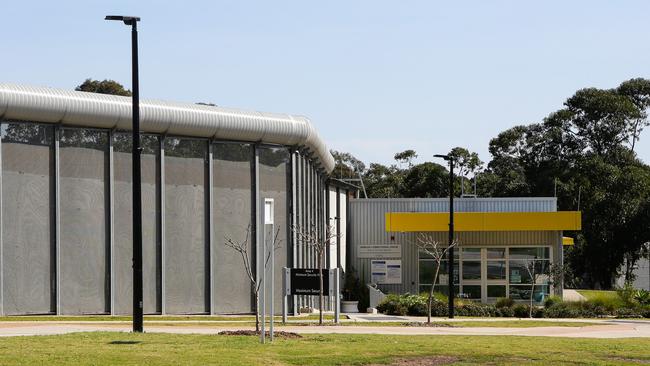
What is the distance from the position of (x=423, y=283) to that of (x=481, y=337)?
31015mm

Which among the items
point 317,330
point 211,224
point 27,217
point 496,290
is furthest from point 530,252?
point 317,330

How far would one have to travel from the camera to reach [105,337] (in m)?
22.9

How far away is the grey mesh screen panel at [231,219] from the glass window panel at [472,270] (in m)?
18.4

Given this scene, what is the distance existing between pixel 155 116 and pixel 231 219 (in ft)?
16.5

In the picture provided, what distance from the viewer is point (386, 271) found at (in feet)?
189

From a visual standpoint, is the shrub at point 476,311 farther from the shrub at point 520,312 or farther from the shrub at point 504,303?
the shrub at point 504,303

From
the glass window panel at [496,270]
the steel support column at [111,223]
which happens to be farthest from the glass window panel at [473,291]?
the steel support column at [111,223]

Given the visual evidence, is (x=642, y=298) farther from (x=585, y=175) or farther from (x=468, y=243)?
(x=585, y=175)

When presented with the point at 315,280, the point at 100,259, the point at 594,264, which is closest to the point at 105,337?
the point at 315,280

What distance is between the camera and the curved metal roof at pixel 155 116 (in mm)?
34312

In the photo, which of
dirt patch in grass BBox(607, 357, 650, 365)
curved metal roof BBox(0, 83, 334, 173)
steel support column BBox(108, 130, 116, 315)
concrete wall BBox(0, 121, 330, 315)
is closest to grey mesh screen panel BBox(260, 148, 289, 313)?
concrete wall BBox(0, 121, 330, 315)

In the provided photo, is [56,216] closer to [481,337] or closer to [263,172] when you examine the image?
[263,172]

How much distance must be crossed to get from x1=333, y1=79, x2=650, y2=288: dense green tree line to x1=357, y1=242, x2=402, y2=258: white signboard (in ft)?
63.9

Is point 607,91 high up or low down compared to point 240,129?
up
